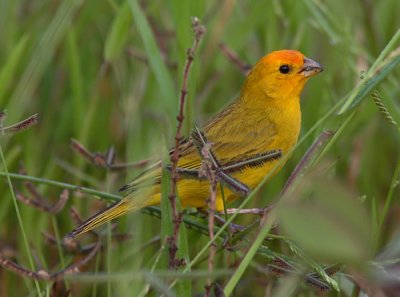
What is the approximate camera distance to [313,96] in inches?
127

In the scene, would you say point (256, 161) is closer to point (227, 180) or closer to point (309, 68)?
point (227, 180)

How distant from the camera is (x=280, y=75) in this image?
286cm

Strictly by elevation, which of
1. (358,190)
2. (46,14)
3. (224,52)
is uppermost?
(46,14)

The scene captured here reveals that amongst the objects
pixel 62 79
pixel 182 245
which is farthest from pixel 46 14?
pixel 182 245

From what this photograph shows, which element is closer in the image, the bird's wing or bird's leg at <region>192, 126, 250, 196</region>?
bird's leg at <region>192, 126, 250, 196</region>

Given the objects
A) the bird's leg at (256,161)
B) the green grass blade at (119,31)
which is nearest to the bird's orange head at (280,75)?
the green grass blade at (119,31)

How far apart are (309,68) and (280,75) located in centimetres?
12

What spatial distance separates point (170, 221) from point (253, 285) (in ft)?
3.98

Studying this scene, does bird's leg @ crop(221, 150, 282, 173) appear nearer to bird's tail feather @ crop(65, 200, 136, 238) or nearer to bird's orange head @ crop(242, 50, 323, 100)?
bird's tail feather @ crop(65, 200, 136, 238)

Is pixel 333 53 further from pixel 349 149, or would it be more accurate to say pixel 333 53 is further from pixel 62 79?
pixel 62 79

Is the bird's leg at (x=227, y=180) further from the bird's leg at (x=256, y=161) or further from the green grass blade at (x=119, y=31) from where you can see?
the green grass blade at (x=119, y=31)

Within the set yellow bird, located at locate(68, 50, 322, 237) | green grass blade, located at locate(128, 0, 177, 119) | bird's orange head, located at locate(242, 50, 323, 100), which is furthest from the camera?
bird's orange head, located at locate(242, 50, 323, 100)

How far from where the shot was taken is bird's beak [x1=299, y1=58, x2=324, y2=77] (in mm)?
2758

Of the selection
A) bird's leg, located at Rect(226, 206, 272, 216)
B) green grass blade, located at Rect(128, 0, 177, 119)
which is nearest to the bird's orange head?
green grass blade, located at Rect(128, 0, 177, 119)
